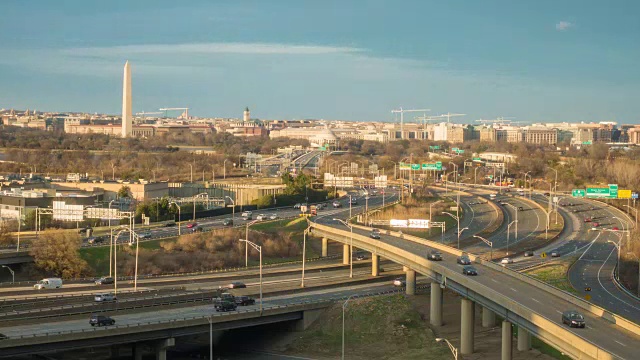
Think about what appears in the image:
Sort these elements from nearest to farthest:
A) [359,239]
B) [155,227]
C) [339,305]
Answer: [339,305] < [359,239] < [155,227]

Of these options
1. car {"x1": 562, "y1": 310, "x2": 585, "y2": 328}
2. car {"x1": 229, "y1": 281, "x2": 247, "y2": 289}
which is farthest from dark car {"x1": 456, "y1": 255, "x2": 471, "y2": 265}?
car {"x1": 562, "y1": 310, "x2": 585, "y2": 328}

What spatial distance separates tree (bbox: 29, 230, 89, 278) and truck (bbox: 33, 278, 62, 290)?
15.1ft

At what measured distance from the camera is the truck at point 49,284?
4706 cm

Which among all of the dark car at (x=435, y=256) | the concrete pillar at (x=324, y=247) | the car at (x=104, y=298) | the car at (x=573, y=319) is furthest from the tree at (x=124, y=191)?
the car at (x=573, y=319)

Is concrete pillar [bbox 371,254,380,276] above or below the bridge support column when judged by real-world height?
above

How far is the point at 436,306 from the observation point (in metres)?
44.5

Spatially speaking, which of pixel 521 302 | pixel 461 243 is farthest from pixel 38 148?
pixel 521 302

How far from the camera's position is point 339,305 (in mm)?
45812

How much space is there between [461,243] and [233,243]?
52.5 ft

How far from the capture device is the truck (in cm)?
4706

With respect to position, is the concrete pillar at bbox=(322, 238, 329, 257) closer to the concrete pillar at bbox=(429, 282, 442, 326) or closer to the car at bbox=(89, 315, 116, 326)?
the concrete pillar at bbox=(429, 282, 442, 326)

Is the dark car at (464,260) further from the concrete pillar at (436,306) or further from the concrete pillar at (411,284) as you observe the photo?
the concrete pillar at (411,284)

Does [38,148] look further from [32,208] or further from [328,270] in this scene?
[328,270]

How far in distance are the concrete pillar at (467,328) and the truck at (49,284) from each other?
20.7m
